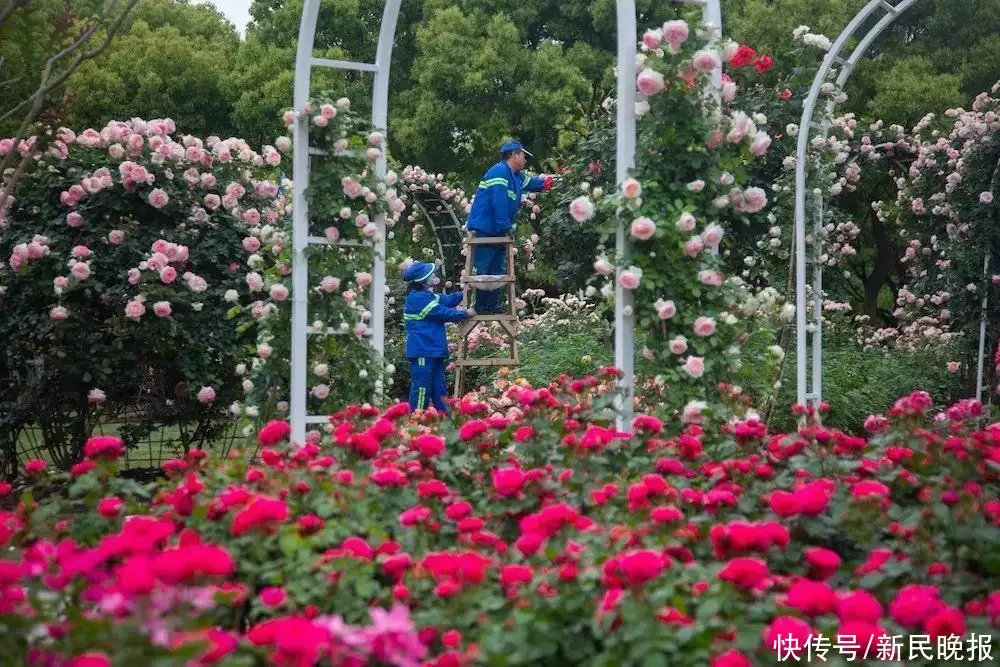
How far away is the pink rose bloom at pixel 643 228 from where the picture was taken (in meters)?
4.75

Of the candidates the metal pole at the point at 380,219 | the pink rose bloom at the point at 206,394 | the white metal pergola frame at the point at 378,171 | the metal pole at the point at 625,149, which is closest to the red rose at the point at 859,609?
the white metal pergola frame at the point at 378,171

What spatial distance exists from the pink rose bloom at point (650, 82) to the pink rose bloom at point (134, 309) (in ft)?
11.4

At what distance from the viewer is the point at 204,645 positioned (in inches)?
56.8

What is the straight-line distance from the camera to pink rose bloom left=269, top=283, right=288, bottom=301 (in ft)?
19.5

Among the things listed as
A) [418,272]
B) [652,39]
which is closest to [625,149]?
[652,39]

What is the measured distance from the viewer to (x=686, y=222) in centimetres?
479

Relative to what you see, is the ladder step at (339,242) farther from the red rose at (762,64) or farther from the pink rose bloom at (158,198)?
the red rose at (762,64)

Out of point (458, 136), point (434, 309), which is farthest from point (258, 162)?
point (458, 136)

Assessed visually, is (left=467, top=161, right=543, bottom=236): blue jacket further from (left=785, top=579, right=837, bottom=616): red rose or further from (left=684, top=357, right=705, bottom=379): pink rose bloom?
(left=785, top=579, right=837, bottom=616): red rose

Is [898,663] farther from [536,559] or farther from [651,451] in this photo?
[651,451]

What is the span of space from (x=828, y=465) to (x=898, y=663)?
112 cm

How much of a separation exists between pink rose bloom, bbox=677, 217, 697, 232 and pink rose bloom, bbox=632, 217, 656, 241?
0.39 ft

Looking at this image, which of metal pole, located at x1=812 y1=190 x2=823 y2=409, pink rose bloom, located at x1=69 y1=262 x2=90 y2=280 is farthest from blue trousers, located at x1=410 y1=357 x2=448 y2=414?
metal pole, located at x1=812 y1=190 x2=823 y2=409

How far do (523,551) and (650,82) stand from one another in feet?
10.1
